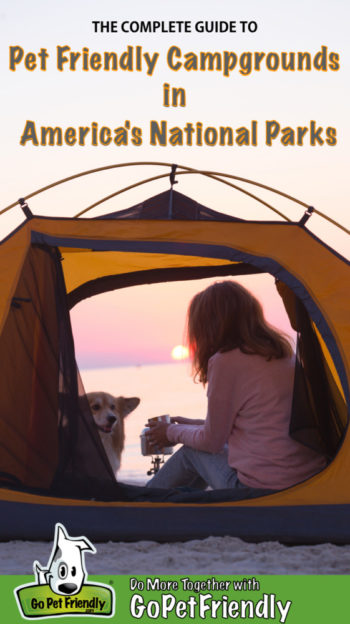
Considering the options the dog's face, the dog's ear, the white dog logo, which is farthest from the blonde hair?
the dog's ear

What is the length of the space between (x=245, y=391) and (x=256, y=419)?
0.13 metres

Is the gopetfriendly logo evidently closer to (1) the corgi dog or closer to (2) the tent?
(2) the tent

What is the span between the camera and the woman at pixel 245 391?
3.50 m

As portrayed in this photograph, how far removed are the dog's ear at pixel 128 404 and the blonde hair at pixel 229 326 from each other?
204 centimetres

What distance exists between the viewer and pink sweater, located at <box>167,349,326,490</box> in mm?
3494

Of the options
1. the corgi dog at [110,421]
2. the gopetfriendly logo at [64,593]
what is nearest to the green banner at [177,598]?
the gopetfriendly logo at [64,593]

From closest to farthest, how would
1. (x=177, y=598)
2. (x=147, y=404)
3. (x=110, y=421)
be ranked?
(x=177, y=598) → (x=110, y=421) → (x=147, y=404)

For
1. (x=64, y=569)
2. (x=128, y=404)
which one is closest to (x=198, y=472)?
(x=64, y=569)

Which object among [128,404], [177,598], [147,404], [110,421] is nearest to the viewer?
[177,598]

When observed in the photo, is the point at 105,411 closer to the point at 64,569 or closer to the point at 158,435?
the point at 158,435

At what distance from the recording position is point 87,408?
3787 millimetres

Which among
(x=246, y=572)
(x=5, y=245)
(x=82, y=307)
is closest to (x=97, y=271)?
(x=82, y=307)

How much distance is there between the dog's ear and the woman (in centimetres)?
198

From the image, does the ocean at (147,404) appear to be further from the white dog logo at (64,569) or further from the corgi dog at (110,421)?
the white dog logo at (64,569)
